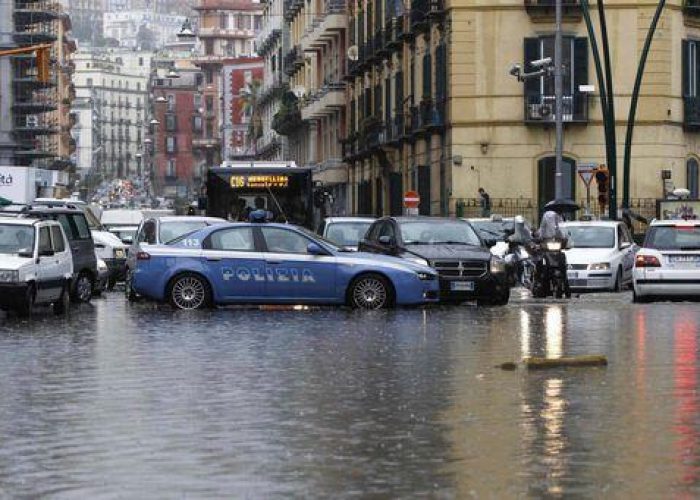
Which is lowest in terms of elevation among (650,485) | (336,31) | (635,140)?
(650,485)

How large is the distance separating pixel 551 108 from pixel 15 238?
28.8 m

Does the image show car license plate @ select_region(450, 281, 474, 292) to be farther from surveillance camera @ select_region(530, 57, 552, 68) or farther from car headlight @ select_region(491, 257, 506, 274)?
surveillance camera @ select_region(530, 57, 552, 68)

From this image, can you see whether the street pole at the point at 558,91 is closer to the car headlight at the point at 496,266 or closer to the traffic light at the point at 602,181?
the traffic light at the point at 602,181

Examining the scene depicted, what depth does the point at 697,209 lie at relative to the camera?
50.0 metres

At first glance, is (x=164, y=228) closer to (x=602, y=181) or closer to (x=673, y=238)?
(x=673, y=238)

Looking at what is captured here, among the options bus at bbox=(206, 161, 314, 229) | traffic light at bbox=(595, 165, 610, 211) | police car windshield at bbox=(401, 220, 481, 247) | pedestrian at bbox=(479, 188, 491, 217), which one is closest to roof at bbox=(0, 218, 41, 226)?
police car windshield at bbox=(401, 220, 481, 247)

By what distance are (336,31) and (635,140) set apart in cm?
3197

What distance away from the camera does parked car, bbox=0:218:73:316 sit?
28812 millimetres

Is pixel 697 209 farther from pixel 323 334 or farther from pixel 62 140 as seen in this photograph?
pixel 62 140

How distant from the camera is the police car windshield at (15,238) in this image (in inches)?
1181

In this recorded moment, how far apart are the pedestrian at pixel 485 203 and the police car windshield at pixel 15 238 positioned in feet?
84.2

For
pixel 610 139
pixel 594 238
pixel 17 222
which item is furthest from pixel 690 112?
pixel 17 222

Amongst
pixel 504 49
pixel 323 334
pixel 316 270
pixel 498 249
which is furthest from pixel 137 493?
pixel 504 49

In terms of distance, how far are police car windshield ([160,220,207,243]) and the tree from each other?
3927 inches
